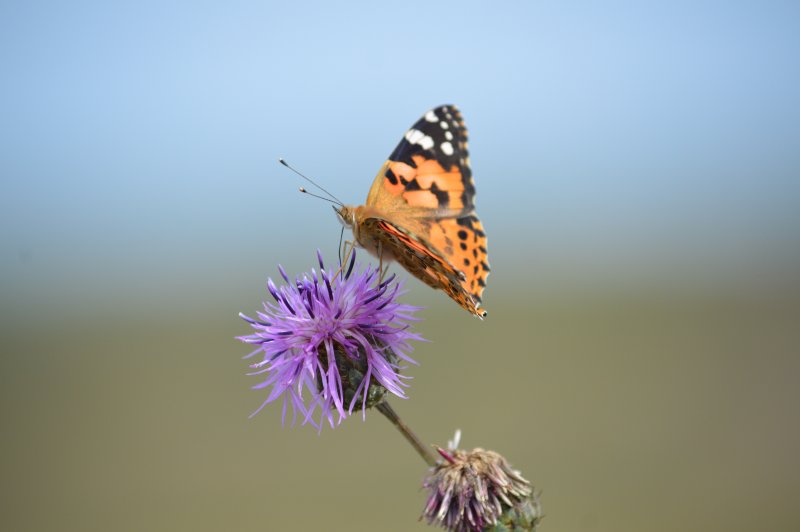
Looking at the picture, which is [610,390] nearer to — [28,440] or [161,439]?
[161,439]

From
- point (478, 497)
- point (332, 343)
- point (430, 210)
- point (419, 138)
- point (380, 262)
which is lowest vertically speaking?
point (478, 497)

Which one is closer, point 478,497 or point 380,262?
point 478,497

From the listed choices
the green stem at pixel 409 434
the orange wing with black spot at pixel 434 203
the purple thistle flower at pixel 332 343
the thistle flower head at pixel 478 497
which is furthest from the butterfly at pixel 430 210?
the thistle flower head at pixel 478 497

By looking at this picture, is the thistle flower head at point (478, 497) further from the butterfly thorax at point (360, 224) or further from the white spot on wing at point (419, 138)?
the white spot on wing at point (419, 138)

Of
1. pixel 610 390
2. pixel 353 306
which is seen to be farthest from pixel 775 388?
pixel 353 306

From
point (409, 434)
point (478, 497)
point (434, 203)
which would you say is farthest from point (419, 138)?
point (478, 497)

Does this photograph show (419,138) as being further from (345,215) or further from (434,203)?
(345,215)

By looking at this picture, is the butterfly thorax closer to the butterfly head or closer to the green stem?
the butterfly head

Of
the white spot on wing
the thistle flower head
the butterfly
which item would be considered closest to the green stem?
the thistle flower head

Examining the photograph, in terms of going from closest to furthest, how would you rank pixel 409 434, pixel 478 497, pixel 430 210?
pixel 409 434 → pixel 478 497 → pixel 430 210
